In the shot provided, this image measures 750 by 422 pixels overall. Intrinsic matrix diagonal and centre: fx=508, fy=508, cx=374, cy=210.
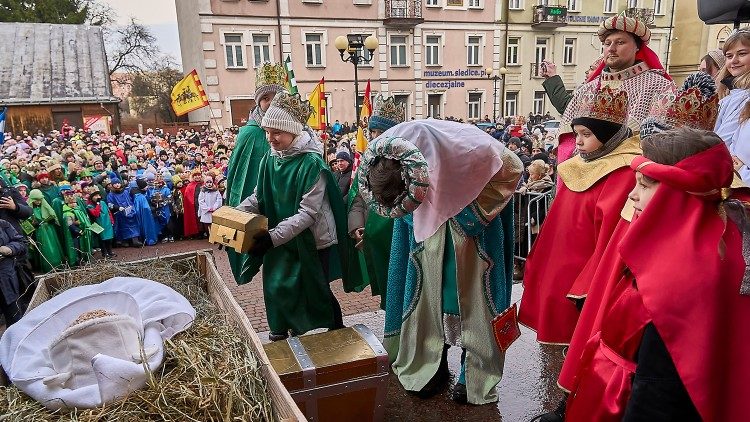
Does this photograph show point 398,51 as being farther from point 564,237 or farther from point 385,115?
point 564,237

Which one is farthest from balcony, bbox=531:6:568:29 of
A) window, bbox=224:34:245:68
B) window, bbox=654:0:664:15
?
window, bbox=224:34:245:68

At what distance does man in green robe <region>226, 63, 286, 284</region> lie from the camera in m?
4.29

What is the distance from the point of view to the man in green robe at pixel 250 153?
4.29 m

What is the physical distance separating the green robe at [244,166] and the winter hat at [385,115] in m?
1.04

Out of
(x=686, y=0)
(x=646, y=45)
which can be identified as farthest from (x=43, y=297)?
(x=686, y=0)

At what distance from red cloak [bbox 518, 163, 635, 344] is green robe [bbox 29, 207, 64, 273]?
6809 millimetres

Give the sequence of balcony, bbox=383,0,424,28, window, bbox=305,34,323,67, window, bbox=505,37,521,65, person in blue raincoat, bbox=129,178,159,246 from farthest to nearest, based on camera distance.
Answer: window, bbox=505,37,521,65 < balcony, bbox=383,0,424,28 < window, bbox=305,34,323,67 < person in blue raincoat, bbox=129,178,159,246

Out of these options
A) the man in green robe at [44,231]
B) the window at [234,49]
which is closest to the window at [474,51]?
the window at [234,49]

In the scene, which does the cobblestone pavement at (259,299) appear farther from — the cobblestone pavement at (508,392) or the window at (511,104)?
the window at (511,104)

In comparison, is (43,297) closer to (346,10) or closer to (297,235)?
(297,235)

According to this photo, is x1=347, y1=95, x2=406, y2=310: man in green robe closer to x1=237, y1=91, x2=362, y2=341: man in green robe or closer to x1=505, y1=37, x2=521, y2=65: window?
x1=237, y1=91, x2=362, y2=341: man in green robe

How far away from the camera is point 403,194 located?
2.57m

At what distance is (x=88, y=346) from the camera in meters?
2.25

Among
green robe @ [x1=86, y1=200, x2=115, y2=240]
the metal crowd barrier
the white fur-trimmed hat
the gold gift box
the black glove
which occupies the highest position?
the white fur-trimmed hat
